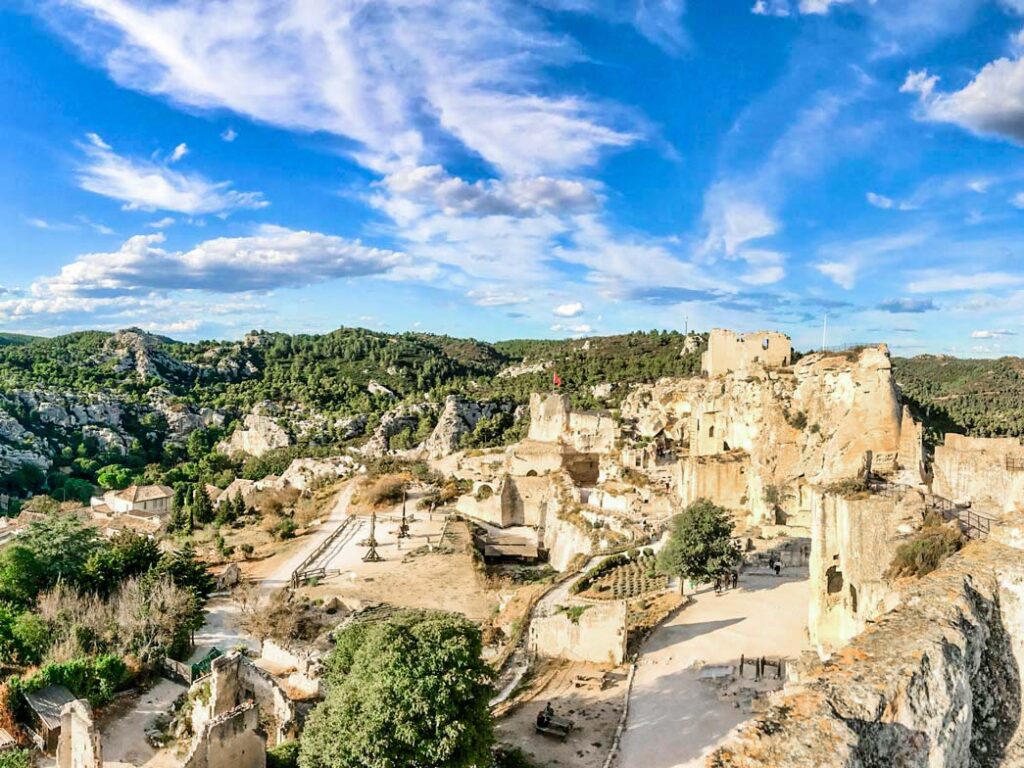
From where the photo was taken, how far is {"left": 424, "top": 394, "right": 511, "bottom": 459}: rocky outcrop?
65438 millimetres

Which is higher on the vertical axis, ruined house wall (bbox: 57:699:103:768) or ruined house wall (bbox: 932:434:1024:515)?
ruined house wall (bbox: 932:434:1024:515)

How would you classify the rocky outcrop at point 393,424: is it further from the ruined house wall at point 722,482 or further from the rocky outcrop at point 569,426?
the ruined house wall at point 722,482

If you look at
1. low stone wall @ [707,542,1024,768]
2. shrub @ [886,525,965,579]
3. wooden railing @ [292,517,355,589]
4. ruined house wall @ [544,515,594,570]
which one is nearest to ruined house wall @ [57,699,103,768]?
wooden railing @ [292,517,355,589]

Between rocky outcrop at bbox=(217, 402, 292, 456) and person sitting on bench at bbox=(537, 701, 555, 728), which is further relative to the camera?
rocky outcrop at bbox=(217, 402, 292, 456)

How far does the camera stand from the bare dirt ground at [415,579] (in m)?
28.9

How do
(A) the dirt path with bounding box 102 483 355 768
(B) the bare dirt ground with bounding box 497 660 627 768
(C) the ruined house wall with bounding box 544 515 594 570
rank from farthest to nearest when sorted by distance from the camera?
(C) the ruined house wall with bounding box 544 515 594 570
(A) the dirt path with bounding box 102 483 355 768
(B) the bare dirt ground with bounding box 497 660 627 768

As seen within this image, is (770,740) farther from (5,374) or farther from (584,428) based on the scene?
(5,374)

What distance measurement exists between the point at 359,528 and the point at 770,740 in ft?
132

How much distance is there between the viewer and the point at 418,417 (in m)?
81.6

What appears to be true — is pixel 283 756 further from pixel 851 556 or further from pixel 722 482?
pixel 722 482

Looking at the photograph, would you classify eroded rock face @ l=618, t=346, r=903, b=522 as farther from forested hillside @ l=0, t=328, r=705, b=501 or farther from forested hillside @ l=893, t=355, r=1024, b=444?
forested hillside @ l=0, t=328, r=705, b=501

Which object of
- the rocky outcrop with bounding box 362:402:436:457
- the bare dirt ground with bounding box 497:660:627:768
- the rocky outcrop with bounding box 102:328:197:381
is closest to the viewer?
the bare dirt ground with bounding box 497:660:627:768

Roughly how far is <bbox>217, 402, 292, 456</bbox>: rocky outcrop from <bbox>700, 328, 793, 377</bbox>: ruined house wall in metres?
58.3

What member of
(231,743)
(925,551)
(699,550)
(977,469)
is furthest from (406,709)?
(977,469)
